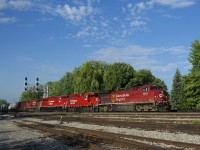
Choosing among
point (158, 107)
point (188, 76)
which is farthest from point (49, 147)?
point (188, 76)

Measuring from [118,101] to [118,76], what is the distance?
45.3m

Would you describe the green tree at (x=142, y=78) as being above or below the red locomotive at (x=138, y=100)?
above

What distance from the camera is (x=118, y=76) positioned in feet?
297

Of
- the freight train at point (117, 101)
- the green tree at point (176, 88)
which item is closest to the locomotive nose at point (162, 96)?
the freight train at point (117, 101)

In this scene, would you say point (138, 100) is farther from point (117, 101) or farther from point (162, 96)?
point (117, 101)

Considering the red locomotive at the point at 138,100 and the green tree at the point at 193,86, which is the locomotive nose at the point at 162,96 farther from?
the green tree at the point at 193,86

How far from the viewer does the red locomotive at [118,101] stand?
37.2m

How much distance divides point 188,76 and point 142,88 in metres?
Answer: 25.0

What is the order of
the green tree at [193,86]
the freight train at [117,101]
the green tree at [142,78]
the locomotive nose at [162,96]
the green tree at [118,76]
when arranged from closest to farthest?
the locomotive nose at [162,96] → the freight train at [117,101] → the green tree at [193,86] → the green tree at [142,78] → the green tree at [118,76]

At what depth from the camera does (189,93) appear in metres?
60.0

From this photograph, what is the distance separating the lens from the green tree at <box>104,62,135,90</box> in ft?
297

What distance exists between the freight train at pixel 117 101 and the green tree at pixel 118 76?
24.4 m

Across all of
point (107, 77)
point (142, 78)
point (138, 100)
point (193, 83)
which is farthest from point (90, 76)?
point (138, 100)

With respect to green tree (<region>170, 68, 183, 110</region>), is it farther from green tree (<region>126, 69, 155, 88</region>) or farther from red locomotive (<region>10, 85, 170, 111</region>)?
red locomotive (<region>10, 85, 170, 111</region>)
